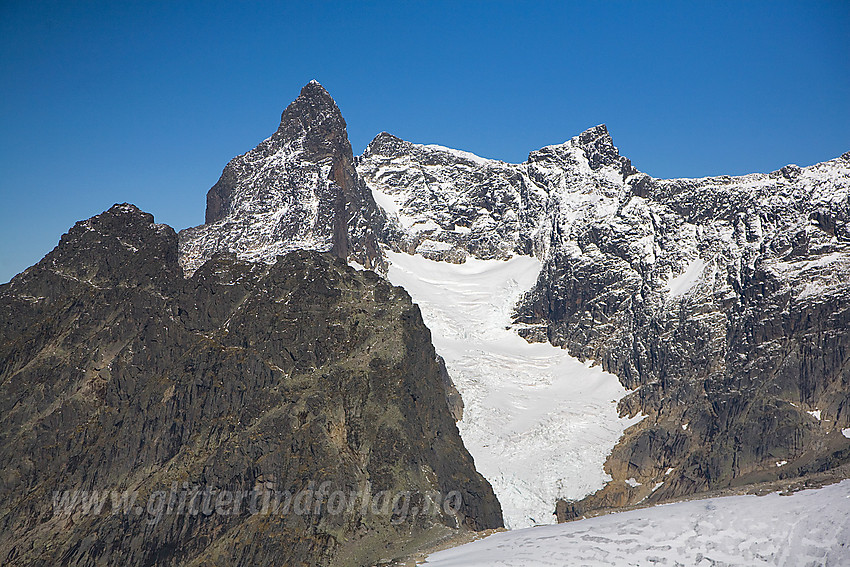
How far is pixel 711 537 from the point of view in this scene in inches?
1834

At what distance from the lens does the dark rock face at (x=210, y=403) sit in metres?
86.4

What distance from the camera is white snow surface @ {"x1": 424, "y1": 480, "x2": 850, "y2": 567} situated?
44.0 m

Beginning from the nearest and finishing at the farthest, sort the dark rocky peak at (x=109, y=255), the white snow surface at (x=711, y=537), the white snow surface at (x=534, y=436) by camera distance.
A: the white snow surface at (x=711, y=537)
the dark rocky peak at (x=109, y=255)
the white snow surface at (x=534, y=436)

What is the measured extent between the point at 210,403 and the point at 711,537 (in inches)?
2678

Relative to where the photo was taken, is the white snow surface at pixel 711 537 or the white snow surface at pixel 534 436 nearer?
the white snow surface at pixel 711 537

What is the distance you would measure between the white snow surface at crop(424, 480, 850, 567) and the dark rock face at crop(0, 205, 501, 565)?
28903 millimetres

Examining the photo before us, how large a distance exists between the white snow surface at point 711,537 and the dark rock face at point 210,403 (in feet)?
94.8

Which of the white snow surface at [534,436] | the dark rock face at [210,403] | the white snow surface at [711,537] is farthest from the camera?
the white snow surface at [534,436]

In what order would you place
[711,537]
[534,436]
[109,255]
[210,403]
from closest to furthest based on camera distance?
[711,537] < [210,403] < [109,255] < [534,436]

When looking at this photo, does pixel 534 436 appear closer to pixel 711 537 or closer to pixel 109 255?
pixel 109 255

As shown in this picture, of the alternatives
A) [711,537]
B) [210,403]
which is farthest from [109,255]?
[711,537]

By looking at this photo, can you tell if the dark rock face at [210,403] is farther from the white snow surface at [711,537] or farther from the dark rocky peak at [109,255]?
the white snow surface at [711,537]

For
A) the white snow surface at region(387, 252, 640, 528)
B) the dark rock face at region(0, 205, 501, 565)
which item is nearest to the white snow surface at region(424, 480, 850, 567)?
the dark rock face at region(0, 205, 501, 565)

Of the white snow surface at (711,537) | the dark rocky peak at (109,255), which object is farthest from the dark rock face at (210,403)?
the white snow surface at (711,537)
